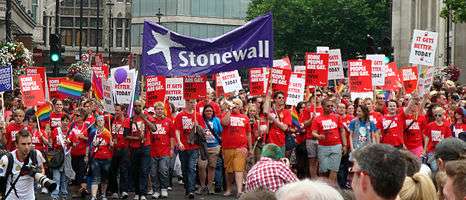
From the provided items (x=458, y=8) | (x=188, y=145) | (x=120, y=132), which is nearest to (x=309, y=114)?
(x=188, y=145)

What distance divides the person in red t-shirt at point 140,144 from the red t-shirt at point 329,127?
9.45 feet

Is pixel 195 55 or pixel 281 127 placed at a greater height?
pixel 195 55

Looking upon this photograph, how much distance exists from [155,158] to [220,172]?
1672mm

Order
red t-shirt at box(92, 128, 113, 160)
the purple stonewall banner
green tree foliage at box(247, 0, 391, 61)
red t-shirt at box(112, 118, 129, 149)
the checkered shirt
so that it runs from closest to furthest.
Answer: the checkered shirt → the purple stonewall banner → red t-shirt at box(92, 128, 113, 160) → red t-shirt at box(112, 118, 129, 149) → green tree foliage at box(247, 0, 391, 61)

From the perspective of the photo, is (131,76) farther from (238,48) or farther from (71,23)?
(71,23)

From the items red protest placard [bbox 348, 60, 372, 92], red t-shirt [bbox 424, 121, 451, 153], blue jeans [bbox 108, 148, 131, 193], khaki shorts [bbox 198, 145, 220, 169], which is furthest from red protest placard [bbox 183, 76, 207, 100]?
red t-shirt [bbox 424, 121, 451, 153]

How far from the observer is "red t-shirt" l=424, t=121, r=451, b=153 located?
18.0m

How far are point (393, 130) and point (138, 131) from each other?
14.5ft

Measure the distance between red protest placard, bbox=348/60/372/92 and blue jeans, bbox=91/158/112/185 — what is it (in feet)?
20.3

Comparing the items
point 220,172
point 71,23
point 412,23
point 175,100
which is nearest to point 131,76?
point 175,100

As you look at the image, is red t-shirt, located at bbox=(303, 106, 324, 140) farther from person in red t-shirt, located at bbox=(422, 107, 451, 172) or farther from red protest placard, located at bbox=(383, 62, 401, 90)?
red protest placard, located at bbox=(383, 62, 401, 90)

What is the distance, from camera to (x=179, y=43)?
1881 cm

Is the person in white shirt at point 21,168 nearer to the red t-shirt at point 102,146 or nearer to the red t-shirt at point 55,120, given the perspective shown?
the red t-shirt at point 102,146

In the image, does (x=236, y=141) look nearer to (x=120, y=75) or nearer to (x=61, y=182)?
(x=120, y=75)
